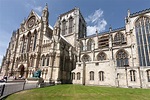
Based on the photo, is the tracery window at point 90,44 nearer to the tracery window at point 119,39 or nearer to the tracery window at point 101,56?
the tracery window at point 101,56

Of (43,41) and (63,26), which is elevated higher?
(63,26)

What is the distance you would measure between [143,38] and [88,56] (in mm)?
16965

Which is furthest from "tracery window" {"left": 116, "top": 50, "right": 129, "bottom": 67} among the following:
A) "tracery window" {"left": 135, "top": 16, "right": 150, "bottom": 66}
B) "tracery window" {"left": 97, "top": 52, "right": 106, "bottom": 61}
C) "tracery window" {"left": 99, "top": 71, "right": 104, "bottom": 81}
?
"tracery window" {"left": 99, "top": 71, "right": 104, "bottom": 81}

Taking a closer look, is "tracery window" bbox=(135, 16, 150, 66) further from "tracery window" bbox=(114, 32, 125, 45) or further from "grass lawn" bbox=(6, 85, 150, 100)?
"grass lawn" bbox=(6, 85, 150, 100)

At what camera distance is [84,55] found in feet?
121

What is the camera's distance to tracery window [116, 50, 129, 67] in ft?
95.2

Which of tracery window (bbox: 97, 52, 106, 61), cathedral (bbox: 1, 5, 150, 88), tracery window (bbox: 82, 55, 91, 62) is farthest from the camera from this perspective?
tracery window (bbox: 82, 55, 91, 62)

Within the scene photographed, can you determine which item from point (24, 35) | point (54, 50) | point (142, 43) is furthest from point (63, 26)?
point (142, 43)

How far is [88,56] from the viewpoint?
3594 centimetres

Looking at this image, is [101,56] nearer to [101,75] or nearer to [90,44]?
[90,44]

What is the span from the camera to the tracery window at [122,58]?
29016 mm

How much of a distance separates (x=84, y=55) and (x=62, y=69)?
1053 centimetres

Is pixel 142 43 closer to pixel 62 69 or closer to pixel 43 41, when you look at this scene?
pixel 62 69

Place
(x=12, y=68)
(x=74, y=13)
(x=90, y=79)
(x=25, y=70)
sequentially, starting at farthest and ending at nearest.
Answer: (x=74, y=13), (x=12, y=68), (x=25, y=70), (x=90, y=79)
